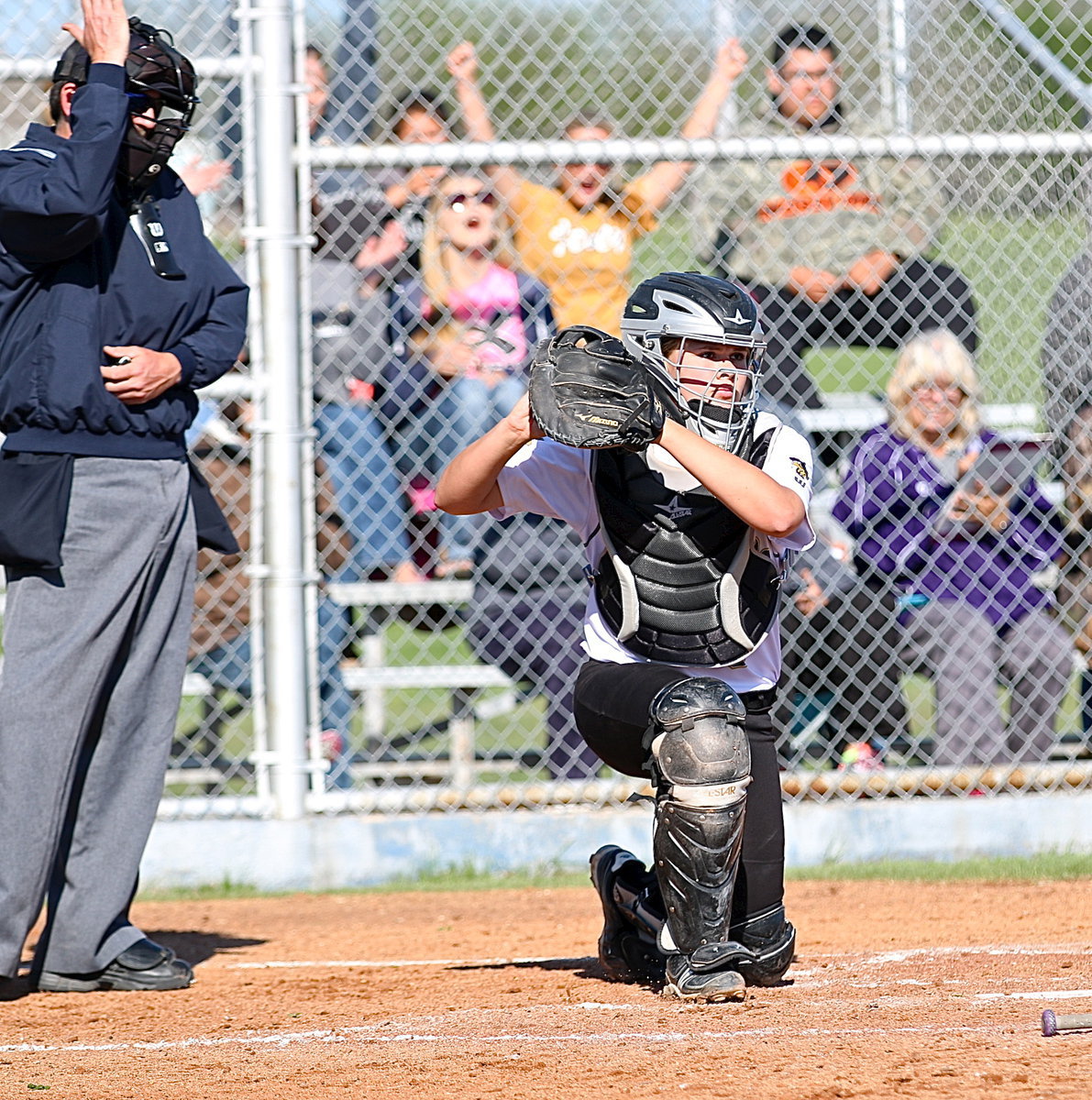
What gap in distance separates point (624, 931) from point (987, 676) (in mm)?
2676

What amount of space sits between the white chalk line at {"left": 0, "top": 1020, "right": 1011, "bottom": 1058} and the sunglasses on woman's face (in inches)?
153

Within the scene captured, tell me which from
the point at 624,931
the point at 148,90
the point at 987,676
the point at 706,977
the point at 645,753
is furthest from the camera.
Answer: the point at 987,676

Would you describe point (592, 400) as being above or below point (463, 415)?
above

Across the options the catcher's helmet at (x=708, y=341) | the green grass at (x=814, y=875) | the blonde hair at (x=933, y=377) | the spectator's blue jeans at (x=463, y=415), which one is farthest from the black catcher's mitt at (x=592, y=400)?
the blonde hair at (x=933, y=377)

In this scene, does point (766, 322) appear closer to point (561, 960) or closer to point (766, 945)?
point (561, 960)

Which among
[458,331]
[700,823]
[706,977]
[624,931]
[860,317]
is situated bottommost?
[624,931]

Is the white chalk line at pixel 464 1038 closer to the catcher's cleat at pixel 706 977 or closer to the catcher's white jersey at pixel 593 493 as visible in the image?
the catcher's cleat at pixel 706 977

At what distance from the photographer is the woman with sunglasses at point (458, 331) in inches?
245

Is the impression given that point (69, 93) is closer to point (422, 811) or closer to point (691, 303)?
point (691, 303)

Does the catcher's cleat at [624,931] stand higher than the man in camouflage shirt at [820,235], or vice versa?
the man in camouflage shirt at [820,235]

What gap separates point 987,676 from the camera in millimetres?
6008

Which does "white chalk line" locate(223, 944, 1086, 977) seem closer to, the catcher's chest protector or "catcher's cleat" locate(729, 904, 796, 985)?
"catcher's cleat" locate(729, 904, 796, 985)

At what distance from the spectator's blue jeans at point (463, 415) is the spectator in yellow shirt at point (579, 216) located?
0.39 meters

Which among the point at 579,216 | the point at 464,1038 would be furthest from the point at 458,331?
the point at 464,1038
